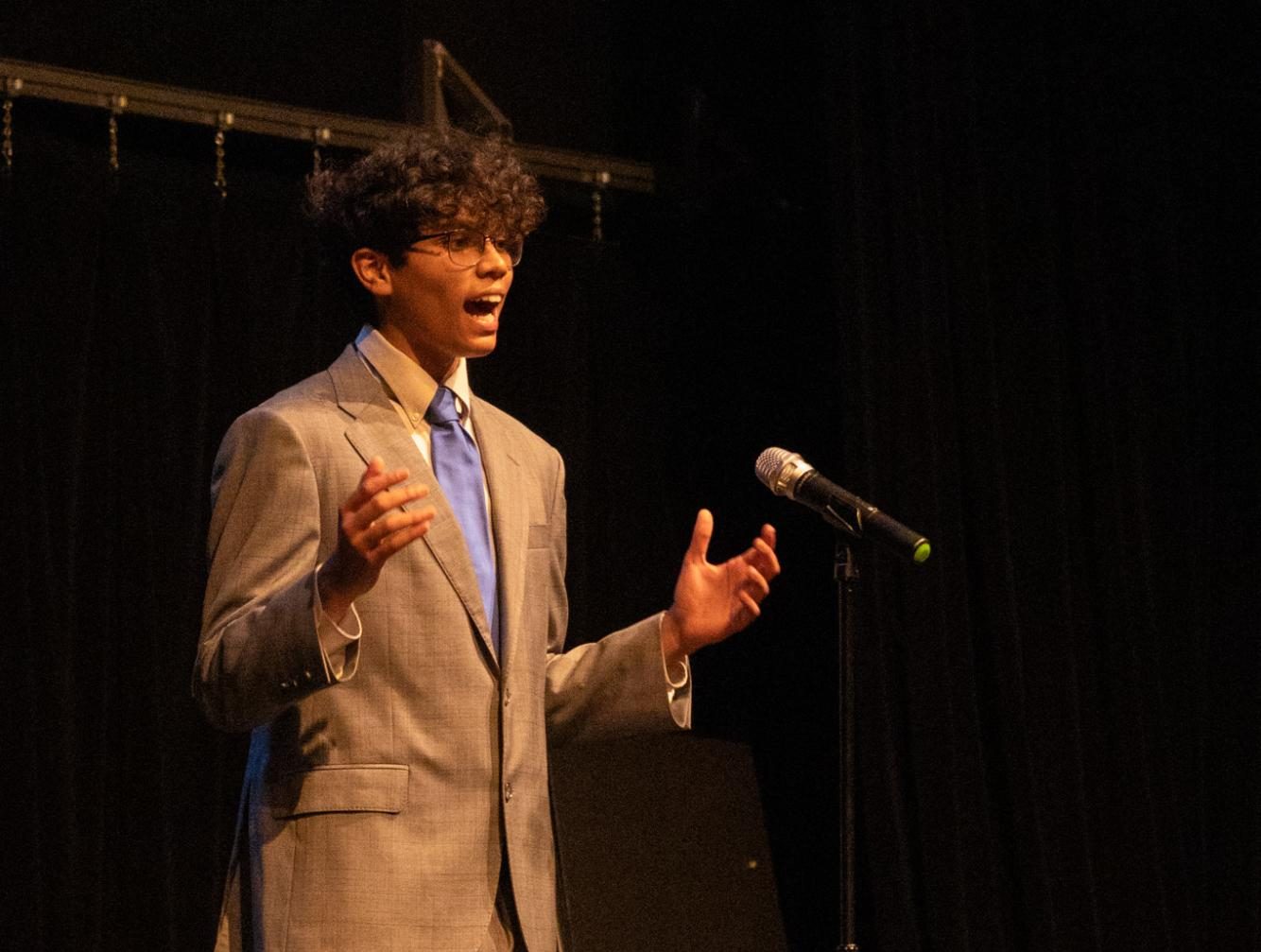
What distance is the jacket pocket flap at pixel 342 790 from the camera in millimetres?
1925

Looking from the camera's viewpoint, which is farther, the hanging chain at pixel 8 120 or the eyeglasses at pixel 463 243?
the hanging chain at pixel 8 120

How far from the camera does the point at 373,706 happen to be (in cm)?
199

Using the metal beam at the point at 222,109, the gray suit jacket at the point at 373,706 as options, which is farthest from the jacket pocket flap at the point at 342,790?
the metal beam at the point at 222,109

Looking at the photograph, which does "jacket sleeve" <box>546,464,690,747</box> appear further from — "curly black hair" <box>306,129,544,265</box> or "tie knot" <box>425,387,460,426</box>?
"curly black hair" <box>306,129,544,265</box>

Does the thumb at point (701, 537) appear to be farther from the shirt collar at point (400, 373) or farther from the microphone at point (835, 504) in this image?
the shirt collar at point (400, 373)

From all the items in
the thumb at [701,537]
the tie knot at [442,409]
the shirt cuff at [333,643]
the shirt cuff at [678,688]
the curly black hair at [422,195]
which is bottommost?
the shirt cuff at [678,688]

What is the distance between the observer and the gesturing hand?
2098mm

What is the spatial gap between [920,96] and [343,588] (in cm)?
244

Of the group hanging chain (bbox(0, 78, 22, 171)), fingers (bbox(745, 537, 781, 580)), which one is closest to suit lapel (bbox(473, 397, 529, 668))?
fingers (bbox(745, 537, 781, 580))

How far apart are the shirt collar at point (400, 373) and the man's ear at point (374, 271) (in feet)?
0.21

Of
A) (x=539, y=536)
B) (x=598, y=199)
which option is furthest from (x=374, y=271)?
(x=598, y=199)

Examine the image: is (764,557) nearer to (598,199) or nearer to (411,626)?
(411,626)

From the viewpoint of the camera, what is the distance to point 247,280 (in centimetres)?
343

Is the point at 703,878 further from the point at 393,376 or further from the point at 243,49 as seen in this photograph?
the point at 243,49
